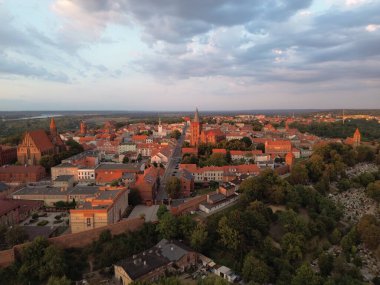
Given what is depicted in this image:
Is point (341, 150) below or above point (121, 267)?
above

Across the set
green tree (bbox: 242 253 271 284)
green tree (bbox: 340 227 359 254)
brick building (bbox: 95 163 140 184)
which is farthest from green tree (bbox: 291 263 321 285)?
brick building (bbox: 95 163 140 184)

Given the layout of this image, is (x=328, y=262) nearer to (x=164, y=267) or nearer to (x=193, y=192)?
(x=164, y=267)

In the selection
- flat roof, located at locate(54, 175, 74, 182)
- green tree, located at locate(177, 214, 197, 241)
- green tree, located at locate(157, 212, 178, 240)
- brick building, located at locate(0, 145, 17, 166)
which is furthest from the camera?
brick building, located at locate(0, 145, 17, 166)

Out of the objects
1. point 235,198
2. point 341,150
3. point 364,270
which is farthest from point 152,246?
point 341,150

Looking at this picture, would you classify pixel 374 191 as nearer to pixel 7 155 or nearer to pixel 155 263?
pixel 155 263

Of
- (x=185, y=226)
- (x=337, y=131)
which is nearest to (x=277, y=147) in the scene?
(x=185, y=226)

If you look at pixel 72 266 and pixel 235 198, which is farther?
pixel 235 198

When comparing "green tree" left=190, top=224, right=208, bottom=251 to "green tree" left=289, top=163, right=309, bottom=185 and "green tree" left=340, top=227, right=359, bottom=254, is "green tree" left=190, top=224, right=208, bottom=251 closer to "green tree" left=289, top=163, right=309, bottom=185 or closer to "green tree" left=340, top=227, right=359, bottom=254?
"green tree" left=340, top=227, right=359, bottom=254

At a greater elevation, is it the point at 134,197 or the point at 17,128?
the point at 17,128
